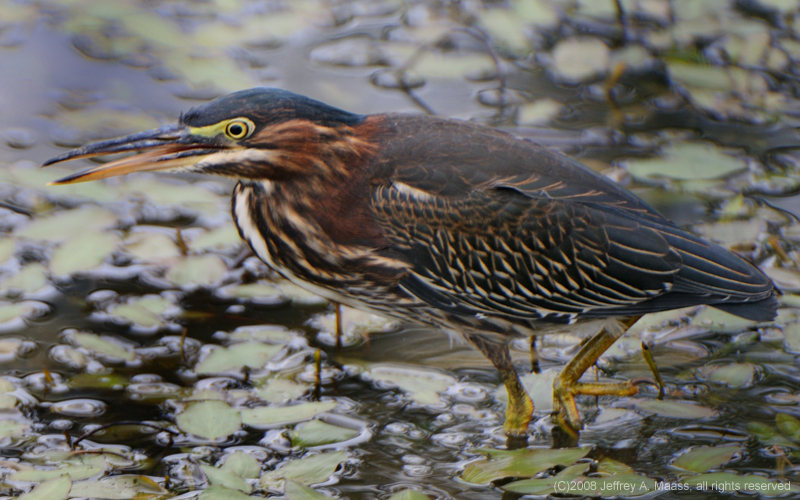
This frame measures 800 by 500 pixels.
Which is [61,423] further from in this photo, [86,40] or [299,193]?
[86,40]

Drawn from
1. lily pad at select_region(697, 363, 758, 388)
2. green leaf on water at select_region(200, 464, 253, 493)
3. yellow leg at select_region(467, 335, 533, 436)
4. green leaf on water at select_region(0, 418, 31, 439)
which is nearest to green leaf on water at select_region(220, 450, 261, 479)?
green leaf on water at select_region(200, 464, 253, 493)

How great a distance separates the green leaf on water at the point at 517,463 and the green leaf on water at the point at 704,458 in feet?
1.62

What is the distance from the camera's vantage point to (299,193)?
3646 mm

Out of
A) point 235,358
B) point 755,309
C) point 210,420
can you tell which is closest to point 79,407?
point 235,358

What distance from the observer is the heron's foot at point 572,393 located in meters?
4.12

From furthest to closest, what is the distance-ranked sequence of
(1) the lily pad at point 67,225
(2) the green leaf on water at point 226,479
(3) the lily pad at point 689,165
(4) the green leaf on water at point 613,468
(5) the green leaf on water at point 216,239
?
(3) the lily pad at point 689,165
(5) the green leaf on water at point 216,239
(1) the lily pad at point 67,225
(4) the green leaf on water at point 613,468
(2) the green leaf on water at point 226,479

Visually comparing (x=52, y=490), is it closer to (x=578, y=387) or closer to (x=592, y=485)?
(x=592, y=485)

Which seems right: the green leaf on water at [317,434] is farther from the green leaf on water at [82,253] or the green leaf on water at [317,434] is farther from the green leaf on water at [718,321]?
the green leaf on water at [718,321]

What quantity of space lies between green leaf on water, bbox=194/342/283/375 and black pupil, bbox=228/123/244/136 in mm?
1133

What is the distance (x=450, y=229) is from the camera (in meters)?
3.71

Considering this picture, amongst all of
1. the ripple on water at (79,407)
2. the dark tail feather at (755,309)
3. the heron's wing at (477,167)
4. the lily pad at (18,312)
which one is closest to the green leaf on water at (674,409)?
the dark tail feather at (755,309)

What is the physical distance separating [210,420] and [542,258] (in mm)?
1513

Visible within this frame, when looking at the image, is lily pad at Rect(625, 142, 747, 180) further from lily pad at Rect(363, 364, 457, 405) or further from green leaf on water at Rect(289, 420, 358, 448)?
green leaf on water at Rect(289, 420, 358, 448)

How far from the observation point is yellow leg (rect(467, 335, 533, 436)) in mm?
3980
